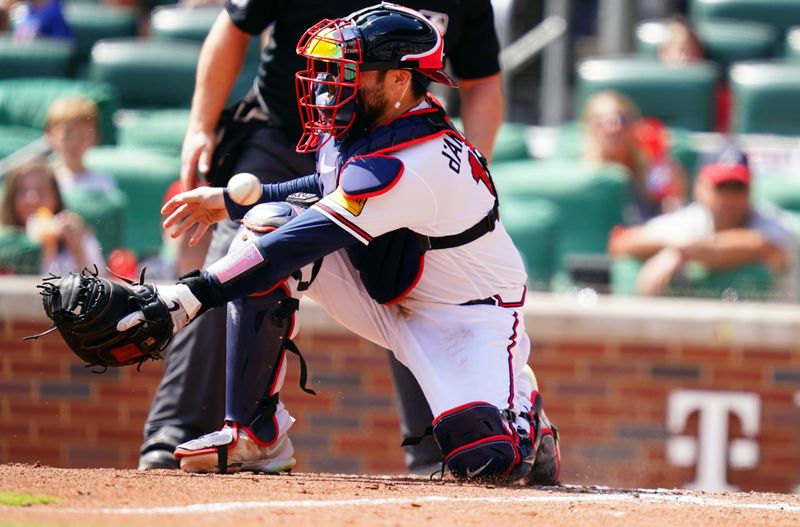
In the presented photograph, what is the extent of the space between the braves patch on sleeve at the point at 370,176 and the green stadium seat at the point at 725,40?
17.0 ft

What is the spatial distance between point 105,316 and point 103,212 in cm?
296

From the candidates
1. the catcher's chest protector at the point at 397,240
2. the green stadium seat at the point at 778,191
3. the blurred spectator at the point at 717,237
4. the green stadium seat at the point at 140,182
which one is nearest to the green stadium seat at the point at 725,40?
the green stadium seat at the point at 778,191

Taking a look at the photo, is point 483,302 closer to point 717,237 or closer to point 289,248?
point 289,248

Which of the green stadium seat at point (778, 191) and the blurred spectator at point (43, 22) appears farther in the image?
the blurred spectator at point (43, 22)

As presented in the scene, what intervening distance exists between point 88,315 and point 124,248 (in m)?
2.84

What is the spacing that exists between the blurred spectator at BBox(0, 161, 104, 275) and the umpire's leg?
1.59 meters

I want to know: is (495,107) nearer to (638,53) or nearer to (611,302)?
(611,302)

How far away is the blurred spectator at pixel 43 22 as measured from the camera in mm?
8281

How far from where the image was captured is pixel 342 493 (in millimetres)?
3502

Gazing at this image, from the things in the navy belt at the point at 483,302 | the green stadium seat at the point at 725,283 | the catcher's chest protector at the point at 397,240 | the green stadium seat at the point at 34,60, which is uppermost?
the catcher's chest protector at the point at 397,240

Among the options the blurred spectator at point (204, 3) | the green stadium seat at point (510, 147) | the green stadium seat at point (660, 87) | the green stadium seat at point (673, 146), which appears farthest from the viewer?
the blurred spectator at point (204, 3)

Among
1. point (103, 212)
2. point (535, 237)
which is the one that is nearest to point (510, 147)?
point (535, 237)

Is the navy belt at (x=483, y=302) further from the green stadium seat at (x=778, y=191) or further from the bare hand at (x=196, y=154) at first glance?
the green stadium seat at (x=778, y=191)

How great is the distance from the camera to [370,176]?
135 inches
